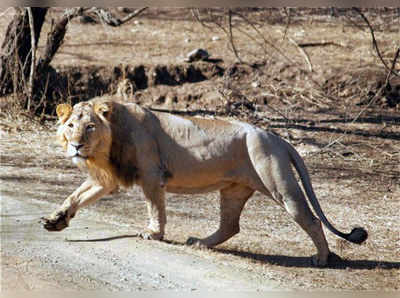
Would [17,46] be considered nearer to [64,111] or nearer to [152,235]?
[64,111]

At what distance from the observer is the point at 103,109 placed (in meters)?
6.61

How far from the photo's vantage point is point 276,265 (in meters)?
6.88

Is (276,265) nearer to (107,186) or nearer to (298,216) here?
(298,216)

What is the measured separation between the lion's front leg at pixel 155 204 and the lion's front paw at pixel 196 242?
29cm

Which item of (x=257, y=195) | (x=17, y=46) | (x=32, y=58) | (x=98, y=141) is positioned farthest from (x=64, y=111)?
(x=17, y=46)

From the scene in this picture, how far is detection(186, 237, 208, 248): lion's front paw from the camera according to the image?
6.98 meters

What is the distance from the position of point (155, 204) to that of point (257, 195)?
2.72 m

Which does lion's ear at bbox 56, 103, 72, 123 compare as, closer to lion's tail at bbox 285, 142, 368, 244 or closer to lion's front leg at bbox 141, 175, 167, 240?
lion's front leg at bbox 141, 175, 167, 240

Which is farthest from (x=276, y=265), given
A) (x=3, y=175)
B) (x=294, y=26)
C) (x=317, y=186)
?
(x=294, y=26)

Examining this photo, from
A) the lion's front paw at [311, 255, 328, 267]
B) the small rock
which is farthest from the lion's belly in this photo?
the small rock

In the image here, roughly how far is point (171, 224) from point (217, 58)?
6.43 meters

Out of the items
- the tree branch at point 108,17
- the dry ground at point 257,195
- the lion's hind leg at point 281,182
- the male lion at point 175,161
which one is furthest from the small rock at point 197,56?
the lion's hind leg at point 281,182

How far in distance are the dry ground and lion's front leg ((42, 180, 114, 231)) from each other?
0.66ft

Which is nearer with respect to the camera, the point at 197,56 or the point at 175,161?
the point at 175,161
